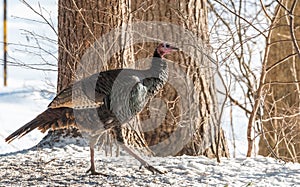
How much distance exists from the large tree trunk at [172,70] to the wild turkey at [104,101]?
3.50 feet

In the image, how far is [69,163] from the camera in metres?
5.96

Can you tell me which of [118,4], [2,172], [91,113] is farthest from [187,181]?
[118,4]

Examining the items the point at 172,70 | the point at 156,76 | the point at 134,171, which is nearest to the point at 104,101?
the point at 156,76

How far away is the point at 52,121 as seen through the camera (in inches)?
224

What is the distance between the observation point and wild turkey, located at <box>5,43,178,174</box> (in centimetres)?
539

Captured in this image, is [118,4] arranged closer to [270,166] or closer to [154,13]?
[154,13]

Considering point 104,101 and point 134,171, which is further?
point 134,171

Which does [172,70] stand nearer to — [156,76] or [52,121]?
[156,76]

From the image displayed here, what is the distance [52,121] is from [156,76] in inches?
39.1

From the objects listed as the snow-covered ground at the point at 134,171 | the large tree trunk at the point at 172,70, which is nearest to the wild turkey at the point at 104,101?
the snow-covered ground at the point at 134,171

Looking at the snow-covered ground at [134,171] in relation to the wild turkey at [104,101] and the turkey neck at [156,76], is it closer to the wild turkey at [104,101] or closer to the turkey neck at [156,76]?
the wild turkey at [104,101]

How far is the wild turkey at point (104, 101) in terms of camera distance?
5395 mm

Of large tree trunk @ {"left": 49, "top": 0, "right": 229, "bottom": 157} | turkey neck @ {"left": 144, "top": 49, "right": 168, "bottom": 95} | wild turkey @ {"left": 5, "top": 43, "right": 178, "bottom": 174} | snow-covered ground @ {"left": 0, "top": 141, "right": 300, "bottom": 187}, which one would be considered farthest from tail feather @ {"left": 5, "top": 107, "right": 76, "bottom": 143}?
large tree trunk @ {"left": 49, "top": 0, "right": 229, "bottom": 157}

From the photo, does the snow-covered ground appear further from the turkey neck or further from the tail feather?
the turkey neck
